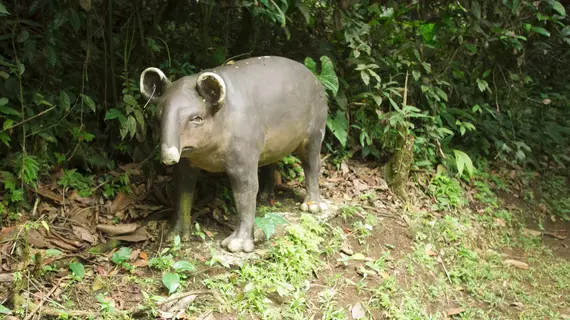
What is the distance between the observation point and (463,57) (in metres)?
7.05

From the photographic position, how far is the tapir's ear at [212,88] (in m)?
3.56

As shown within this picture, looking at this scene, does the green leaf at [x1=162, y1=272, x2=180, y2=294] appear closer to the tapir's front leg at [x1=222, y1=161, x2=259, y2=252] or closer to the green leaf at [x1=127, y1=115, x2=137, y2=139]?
the tapir's front leg at [x1=222, y1=161, x2=259, y2=252]

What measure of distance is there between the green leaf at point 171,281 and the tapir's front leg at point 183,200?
561 millimetres

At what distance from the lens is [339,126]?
5.67 metres

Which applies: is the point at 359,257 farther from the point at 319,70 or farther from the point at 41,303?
the point at 41,303

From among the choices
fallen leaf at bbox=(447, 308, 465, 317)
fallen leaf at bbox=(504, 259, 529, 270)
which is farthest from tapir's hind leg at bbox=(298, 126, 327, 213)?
fallen leaf at bbox=(504, 259, 529, 270)

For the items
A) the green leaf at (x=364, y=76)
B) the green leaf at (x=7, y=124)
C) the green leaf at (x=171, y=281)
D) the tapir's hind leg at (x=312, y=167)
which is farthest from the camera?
the green leaf at (x=364, y=76)

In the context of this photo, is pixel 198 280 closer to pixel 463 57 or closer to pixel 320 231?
pixel 320 231

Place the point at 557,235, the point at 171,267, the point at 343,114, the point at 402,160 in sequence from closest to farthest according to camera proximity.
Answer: the point at 171,267, the point at 343,114, the point at 402,160, the point at 557,235

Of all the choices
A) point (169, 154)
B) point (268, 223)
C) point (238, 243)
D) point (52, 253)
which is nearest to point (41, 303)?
point (52, 253)

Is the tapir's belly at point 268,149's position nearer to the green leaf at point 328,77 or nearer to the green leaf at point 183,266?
the green leaf at point 183,266

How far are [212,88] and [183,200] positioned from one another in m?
1.00

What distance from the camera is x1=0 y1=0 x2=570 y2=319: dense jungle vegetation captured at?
414cm

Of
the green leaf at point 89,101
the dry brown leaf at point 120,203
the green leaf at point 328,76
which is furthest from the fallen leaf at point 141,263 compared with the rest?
the green leaf at point 328,76
